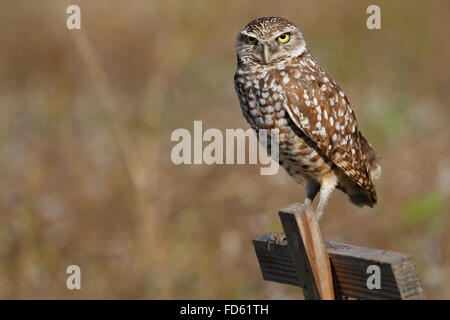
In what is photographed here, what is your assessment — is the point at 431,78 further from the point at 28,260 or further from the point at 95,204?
the point at 28,260

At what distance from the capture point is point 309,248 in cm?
229

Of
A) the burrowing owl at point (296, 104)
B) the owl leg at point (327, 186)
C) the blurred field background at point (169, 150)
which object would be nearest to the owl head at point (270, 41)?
the burrowing owl at point (296, 104)

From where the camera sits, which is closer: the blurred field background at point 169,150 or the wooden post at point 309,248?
the wooden post at point 309,248

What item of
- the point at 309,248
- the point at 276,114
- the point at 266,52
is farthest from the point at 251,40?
the point at 309,248

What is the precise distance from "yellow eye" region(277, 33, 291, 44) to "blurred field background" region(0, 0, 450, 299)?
1.03m

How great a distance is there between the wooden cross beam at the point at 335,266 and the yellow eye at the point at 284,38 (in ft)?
5.13

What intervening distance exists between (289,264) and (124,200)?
4195mm

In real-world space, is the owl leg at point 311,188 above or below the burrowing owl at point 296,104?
below

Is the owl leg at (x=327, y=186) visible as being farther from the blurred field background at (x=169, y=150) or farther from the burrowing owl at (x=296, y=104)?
the blurred field background at (x=169, y=150)

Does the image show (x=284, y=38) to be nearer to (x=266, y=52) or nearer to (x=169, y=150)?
(x=266, y=52)

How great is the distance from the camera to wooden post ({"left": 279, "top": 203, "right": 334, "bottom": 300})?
227 centimetres

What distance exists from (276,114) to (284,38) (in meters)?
0.43

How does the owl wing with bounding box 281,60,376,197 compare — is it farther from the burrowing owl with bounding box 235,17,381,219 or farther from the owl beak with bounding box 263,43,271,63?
the owl beak with bounding box 263,43,271,63

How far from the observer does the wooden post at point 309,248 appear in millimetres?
2270
